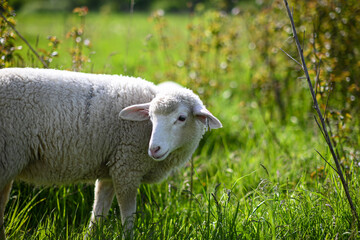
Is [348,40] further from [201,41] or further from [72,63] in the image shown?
[72,63]

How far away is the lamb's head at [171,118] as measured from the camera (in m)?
2.38

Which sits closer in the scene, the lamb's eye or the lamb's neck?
the lamb's eye

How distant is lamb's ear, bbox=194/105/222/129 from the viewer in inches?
100

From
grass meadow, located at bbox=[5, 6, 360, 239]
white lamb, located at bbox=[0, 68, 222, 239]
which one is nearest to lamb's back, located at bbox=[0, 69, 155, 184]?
white lamb, located at bbox=[0, 68, 222, 239]

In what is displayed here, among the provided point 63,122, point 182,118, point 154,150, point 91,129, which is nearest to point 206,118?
point 182,118

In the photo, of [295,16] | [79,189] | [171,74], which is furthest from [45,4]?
[79,189]

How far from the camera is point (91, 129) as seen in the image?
253 cm

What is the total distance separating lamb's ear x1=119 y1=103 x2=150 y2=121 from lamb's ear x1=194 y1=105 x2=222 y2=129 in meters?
0.35

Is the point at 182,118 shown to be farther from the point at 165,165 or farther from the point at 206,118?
the point at 165,165

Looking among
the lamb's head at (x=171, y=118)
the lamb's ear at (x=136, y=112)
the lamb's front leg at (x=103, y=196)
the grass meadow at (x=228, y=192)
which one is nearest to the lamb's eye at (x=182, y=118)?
the lamb's head at (x=171, y=118)

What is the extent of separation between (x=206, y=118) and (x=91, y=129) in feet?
2.63

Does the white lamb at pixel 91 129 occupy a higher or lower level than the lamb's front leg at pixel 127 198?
higher

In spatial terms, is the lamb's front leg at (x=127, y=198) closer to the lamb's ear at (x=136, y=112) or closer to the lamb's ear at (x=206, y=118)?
the lamb's ear at (x=136, y=112)

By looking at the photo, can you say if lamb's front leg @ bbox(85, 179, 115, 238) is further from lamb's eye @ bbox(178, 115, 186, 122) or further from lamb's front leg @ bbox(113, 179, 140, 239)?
lamb's eye @ bbox(178, 115, 186, 122)
